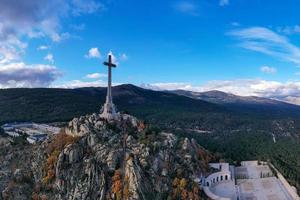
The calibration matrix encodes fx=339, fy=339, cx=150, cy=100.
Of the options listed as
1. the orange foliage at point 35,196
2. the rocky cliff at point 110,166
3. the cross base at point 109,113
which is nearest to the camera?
the rocky cliff at point 110,166

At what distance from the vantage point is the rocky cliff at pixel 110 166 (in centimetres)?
4928

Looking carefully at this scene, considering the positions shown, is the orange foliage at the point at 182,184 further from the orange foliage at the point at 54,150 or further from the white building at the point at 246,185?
the orange foliage at the point at 54,150

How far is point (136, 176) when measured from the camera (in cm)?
4934

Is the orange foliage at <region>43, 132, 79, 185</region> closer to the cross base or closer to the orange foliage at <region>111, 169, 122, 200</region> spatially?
the cross base

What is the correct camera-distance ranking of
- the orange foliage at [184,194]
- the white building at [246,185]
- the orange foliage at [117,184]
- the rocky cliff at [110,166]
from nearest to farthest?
the orange foliage at [184,194] → the orange foliage at [117,184] → the rocky cliff at [110,166] → the white building at [246,185]

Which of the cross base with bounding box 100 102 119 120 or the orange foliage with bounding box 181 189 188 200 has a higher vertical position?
the cross base with bounding box 100 102 119 120

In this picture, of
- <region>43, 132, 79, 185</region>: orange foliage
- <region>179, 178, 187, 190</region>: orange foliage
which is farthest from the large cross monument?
<region>179, 178, 187, 190</region>: orange foliage

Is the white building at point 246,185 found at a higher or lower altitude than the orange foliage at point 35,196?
higher

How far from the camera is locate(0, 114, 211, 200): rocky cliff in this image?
49281 millimetres

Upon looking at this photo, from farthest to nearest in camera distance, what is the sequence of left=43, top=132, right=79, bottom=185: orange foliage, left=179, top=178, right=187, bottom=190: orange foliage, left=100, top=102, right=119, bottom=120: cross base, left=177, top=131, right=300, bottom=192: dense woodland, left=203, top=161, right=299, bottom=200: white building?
left=100, top=102, right=119, bottom=120: cross base → left=177, top=131, right=300, bottom=192: dense woodland → left=43, top=132, right=79, bottom=185: orange foliage → left=203, top=161, right=299, bottom=200: white building → left=179, top=178, right=187, bottom=190: orange foliage

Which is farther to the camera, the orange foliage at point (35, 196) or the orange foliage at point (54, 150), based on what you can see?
the orange foliage at point (54, 150)

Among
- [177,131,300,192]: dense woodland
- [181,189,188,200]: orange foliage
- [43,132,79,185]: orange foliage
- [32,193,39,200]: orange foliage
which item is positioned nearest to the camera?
[181,189,188,200]: orange foliage

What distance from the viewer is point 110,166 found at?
51750 millimetres

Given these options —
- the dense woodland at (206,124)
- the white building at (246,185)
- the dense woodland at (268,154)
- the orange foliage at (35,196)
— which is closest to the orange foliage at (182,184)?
the white building at (246,185)
